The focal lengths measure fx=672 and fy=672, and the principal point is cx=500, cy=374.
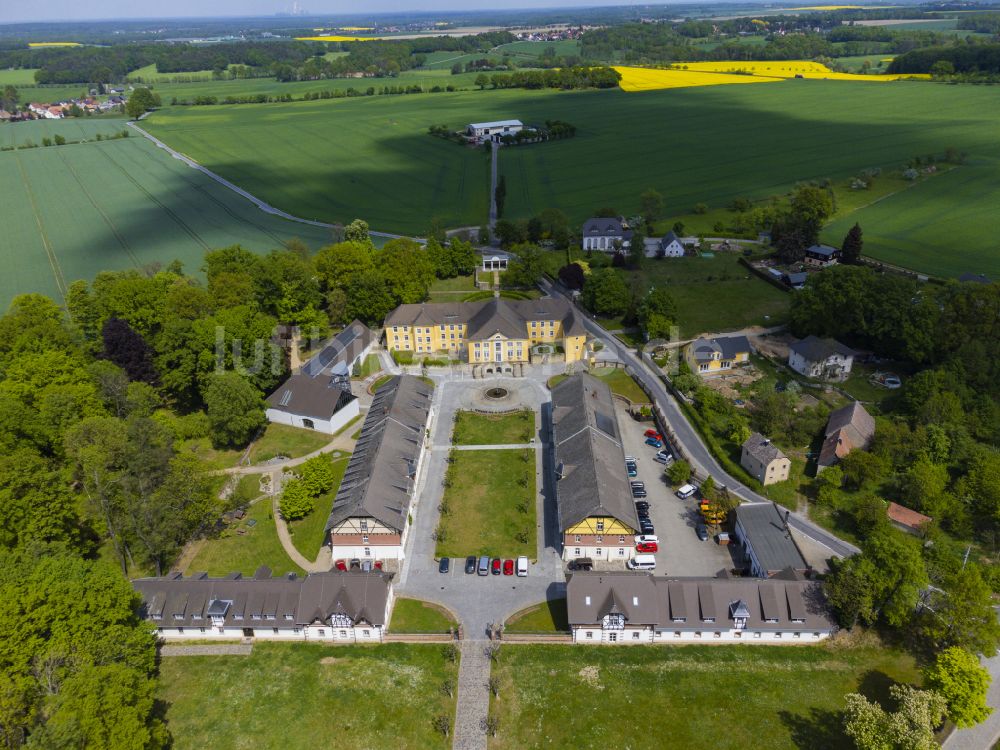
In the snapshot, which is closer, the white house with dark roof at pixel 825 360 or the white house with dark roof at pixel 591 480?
the white house with dark roof at pixel 591 480

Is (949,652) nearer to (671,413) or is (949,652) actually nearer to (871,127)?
(671,413)

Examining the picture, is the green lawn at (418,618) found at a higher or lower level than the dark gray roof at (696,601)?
lower

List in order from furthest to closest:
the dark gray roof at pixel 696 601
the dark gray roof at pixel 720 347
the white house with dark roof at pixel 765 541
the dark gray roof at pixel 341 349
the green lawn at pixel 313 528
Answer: the dark gray roof at pixel 720 347 → the dark gray roof at pixel 341 349 → the green lawn at pixel 313 528 → the white house with dark roof at pixel 765 541 → the dark gray roof at pixel 696 601

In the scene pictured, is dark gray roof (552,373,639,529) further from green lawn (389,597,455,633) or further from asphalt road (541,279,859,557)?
green lawn (389,597,455,633)

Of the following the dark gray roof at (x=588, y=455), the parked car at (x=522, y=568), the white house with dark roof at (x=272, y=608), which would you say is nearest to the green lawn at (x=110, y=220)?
the dark gray roof at (x=588, y=455)

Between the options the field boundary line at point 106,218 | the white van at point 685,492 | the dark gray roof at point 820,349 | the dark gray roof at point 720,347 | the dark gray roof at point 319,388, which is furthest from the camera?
the field boundary line at point 106,218

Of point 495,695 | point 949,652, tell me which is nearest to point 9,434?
point 495,695

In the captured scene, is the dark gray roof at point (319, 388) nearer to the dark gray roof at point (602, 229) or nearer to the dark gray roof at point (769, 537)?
the dark gray roof at point (769, 537)

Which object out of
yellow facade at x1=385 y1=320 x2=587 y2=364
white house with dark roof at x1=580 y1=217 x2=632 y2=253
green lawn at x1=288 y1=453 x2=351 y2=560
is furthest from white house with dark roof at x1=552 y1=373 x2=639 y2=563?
white house with dark roof at x1=580 y1=217 x2=632 y2=253
